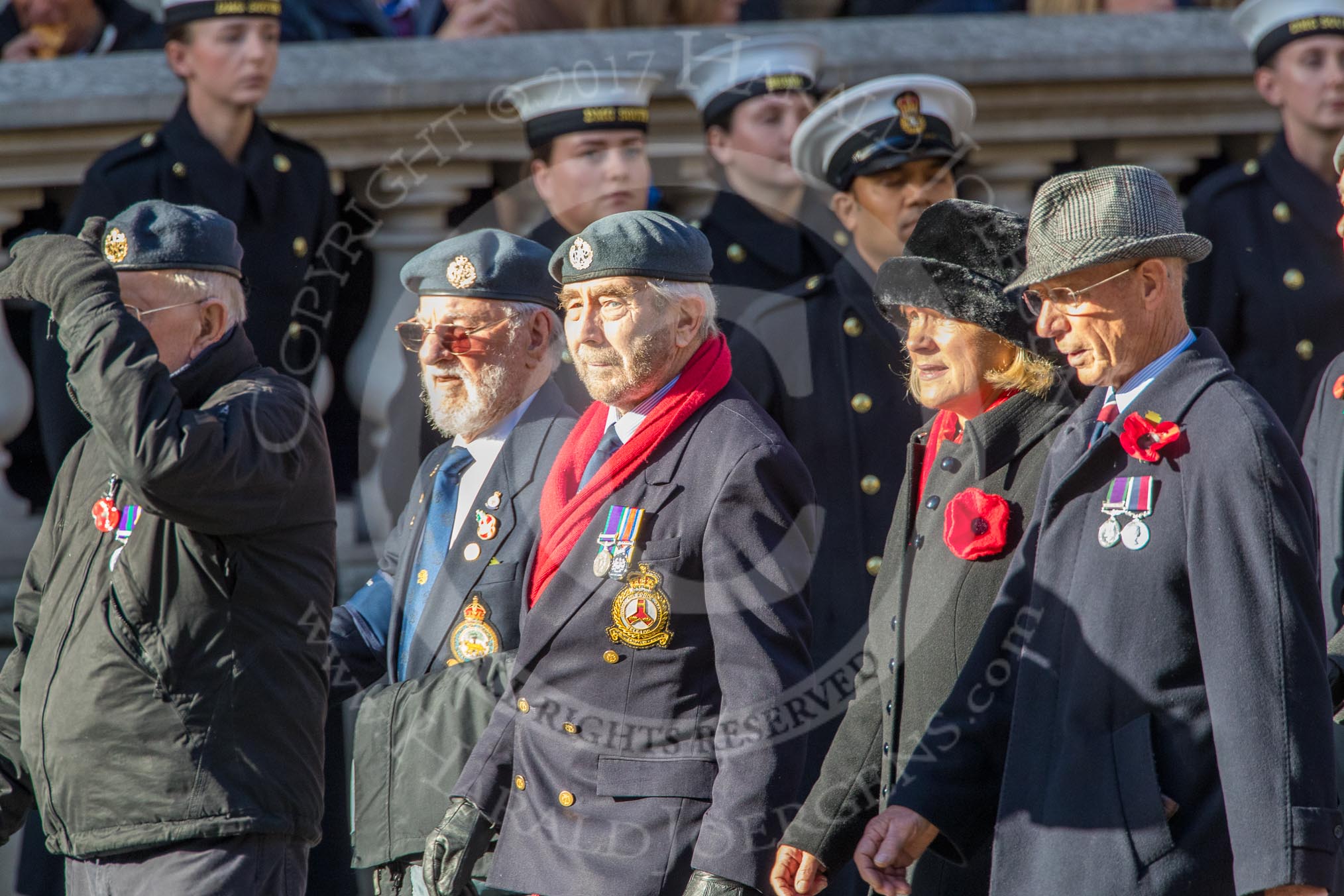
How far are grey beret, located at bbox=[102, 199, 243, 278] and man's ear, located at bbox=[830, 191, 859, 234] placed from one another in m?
1.95

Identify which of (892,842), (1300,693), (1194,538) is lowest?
(892,842)

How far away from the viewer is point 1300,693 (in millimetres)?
3299

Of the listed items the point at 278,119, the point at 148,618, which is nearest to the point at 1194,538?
the point at 148,618

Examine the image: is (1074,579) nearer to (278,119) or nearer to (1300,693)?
(1300,693)

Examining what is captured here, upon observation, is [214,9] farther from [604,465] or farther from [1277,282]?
[1277,282]

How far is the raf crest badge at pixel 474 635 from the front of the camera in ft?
15.1

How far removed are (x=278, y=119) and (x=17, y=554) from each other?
1.59 meters

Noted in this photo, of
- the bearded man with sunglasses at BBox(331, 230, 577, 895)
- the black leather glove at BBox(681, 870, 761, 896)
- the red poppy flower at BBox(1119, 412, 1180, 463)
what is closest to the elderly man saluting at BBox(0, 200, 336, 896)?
the bearded man with sunglasses at BBox(331, 230, 577, 895)

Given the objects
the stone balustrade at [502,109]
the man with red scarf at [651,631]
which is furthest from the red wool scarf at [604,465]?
the stone balustrade at [502,109]

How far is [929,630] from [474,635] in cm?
113

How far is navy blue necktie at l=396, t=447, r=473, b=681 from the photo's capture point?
4.77 metres

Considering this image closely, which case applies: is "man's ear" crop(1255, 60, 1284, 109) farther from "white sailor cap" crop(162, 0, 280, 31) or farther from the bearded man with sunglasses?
"white sailor cap" crop(162, 0, 280, 31)

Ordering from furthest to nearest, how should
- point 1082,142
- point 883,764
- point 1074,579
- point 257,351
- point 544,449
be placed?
point 1082,142
point 257,351
point 544,449
point 883,764
point 1074,579

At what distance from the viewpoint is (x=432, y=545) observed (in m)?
4.84
